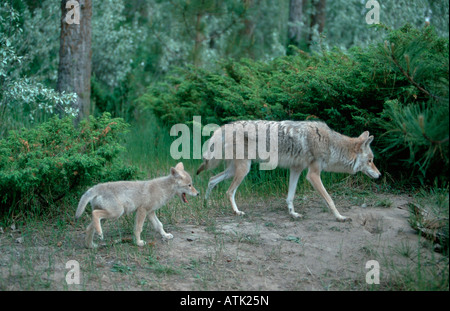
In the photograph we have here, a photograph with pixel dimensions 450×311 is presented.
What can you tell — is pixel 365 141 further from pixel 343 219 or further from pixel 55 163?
pixel 55 163

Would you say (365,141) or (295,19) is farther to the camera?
(295,19)

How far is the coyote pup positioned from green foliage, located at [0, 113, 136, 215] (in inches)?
39.2

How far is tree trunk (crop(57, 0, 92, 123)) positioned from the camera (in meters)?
10.9

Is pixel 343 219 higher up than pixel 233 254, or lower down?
higher up

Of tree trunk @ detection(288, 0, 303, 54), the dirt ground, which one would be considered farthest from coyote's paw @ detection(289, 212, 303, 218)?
tree trunk @ detection(288, 0, 303, 54)

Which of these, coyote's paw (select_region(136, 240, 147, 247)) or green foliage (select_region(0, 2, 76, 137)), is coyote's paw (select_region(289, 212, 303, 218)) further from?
green foliage (select_region(0, 2, 76, 137))

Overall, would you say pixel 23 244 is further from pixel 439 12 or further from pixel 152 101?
pixel 439 12

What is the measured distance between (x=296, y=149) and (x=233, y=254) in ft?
8.16

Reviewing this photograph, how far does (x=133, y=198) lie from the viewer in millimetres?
6590

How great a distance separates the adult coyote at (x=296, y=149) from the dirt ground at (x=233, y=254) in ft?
2.29

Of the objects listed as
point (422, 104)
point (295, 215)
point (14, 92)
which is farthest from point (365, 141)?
point (14, 92)

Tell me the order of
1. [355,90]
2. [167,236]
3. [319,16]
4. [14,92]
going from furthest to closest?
[319,16] → [14,92] → [355,90] → [167,236]
